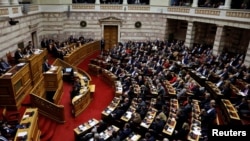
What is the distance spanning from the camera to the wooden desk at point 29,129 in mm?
7426

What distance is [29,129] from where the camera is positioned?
306 inches

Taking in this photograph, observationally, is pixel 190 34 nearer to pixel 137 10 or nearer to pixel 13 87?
pixel 137 10

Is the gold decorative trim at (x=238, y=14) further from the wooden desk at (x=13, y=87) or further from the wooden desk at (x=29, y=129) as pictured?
the wooden desk at (x=29, y=129)

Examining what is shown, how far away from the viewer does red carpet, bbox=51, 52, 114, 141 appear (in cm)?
966

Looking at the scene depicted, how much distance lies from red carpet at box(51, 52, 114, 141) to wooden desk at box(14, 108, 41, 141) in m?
1.14

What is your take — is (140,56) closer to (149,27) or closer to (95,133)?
(149,27)

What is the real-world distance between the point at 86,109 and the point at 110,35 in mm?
13152

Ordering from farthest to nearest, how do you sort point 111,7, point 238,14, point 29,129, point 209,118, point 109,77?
point 111,7, point 238,14, point 109,77, point 209,118, point 29,129

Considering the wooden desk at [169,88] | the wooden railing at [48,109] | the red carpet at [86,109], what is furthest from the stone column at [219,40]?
the wooden railing at [48,109]

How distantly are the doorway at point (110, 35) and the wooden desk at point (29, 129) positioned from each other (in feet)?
51.5

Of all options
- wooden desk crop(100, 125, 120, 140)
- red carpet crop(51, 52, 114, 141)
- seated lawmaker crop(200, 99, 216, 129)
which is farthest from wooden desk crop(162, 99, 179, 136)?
red carpet crop(51, 52, 114, 141)

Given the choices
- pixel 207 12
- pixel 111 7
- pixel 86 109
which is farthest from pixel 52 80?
pixel 207 12

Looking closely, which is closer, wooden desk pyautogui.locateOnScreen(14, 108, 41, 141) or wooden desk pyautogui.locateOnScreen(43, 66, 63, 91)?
wooden desk pyautogui.locateOnScreen(14, 108, 41, 141)

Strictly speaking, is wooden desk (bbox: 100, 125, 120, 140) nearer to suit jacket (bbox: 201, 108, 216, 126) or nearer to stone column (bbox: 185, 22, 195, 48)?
suit jacket (bbox: 201, 108, 216, 126)
